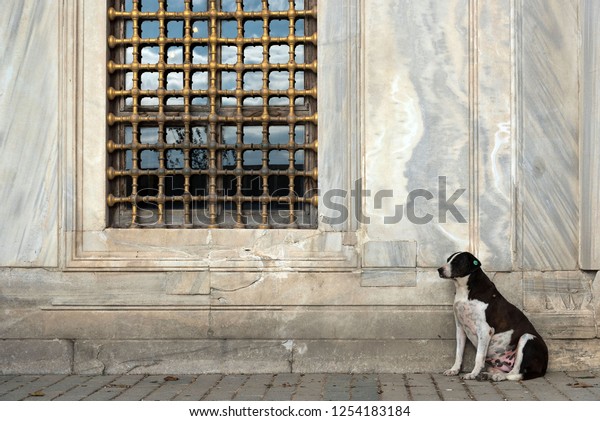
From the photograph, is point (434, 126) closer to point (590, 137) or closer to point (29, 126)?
point (590, 137)

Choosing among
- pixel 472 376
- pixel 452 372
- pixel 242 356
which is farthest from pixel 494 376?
pixel 242 356

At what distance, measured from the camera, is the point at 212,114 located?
309 inches

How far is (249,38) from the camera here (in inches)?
312

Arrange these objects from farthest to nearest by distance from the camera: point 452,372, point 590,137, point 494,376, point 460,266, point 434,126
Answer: point 434,126 → point 590,137 → point 452,372 → point 460,266 → point 494,376

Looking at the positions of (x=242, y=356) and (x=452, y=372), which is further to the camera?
(x=242, y=356)

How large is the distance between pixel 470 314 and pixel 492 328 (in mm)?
202

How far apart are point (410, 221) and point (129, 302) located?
2475 millimetres

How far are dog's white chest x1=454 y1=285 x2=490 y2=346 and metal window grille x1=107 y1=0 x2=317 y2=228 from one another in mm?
1425

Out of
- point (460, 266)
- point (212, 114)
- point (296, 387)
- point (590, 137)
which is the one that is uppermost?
point (212, 114)

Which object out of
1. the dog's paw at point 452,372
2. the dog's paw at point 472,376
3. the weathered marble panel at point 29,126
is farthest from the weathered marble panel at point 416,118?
the weathered marble panel at point 29,126

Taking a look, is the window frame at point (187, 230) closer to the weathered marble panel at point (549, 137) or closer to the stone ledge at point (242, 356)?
the stone ledge at point (242, 356)

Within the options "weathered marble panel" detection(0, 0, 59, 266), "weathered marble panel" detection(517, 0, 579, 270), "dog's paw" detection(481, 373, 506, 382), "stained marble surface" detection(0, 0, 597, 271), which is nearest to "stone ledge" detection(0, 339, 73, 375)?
"stained marble surface" detection(0, 0, 597, 271)
